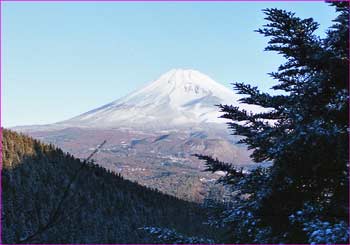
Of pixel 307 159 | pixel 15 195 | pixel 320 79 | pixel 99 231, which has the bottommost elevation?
pixel 99 231

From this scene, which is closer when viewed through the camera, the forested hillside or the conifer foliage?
the conifer foliage

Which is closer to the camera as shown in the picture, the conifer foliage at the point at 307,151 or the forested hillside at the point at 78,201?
the conifer foliage at the point at 307,151

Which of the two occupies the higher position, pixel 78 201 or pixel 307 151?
pixel 307 151

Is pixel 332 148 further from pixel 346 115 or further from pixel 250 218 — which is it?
pixel 250 218

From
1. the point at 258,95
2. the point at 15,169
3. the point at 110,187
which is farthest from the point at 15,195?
the point at 258,95

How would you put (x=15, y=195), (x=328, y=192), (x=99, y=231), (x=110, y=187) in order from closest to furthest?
(x=328, y=192), (x=15, y=195), (x=99, y=231), (x=110, y=187)

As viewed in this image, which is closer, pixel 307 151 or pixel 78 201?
pixel 307 151

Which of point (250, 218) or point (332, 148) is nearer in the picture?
point (332, 148)

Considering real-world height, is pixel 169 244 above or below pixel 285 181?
below
